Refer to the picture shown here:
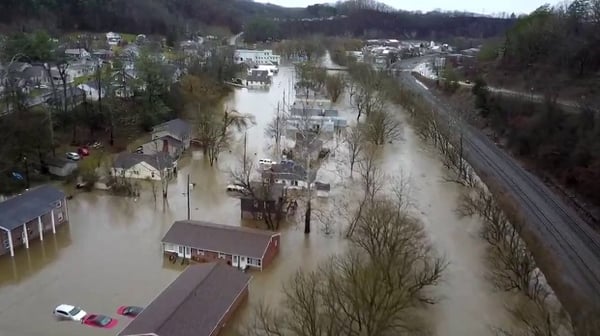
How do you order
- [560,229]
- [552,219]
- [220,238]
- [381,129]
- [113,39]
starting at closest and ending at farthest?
[220,238], [560,229], [552,219], [381,129], [113,39]

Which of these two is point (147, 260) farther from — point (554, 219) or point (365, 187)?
point (554, 219)

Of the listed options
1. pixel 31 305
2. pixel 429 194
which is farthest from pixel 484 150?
pixel 31 305

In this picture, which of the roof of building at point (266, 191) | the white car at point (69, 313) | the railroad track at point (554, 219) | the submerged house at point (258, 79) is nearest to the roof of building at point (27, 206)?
the white car at point (69, 313)

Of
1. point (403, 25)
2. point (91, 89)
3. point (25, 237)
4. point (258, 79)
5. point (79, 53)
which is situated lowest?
point (25, 237)

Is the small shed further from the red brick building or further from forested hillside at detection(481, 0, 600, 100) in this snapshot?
forested hillside at detection(481, 0, 600, 100)

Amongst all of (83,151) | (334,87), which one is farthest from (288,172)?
(334,87)

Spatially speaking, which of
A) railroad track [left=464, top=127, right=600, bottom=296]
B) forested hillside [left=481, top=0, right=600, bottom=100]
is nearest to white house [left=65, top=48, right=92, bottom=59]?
forested hillside [left=481, top=0, right=600, bottom=100]

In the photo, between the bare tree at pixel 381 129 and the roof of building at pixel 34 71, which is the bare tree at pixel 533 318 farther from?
the roof of building at pixel 34 71
